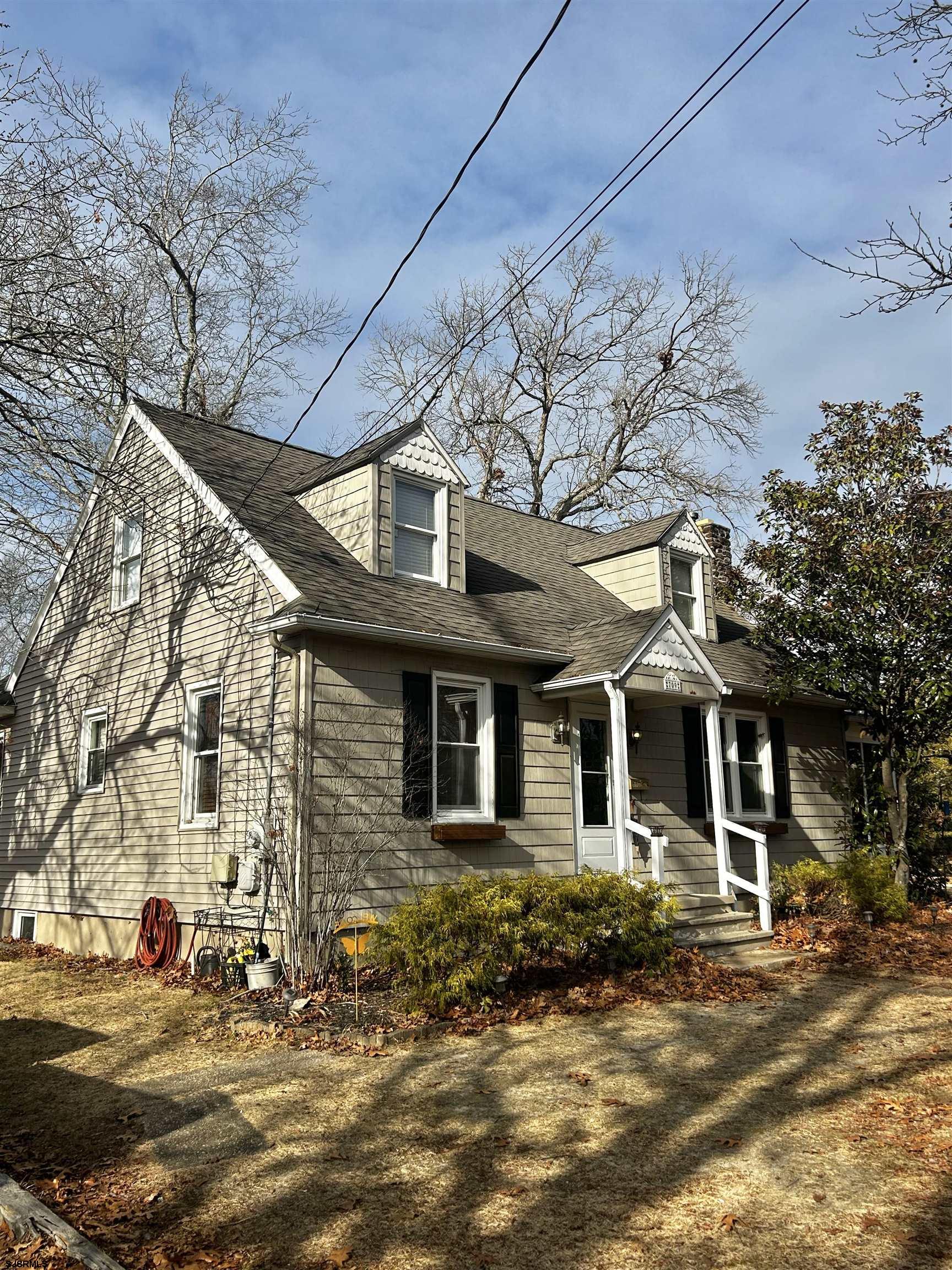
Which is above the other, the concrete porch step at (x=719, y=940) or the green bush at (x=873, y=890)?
the green bush at (x=873, y=890)

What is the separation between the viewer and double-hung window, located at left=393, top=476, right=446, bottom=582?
12219mm

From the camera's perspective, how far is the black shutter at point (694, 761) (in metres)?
13.9

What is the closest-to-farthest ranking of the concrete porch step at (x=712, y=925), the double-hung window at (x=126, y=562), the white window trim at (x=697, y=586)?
the concrete porch step at (x=712, y=925)
the double-hung window at (x=126, y=562)
the white window trim at (x=697, y=586)

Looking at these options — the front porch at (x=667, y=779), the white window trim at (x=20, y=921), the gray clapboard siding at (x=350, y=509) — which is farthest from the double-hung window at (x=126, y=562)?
the front porch at (x=667, y=779)

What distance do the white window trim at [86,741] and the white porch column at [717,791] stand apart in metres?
8.15

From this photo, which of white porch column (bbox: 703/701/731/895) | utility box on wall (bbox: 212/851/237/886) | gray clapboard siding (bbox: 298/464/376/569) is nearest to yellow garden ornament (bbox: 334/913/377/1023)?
utility box on wall (bbox: 212/851/237/886)

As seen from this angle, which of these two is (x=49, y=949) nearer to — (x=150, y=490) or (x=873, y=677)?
(x=150, y=490)

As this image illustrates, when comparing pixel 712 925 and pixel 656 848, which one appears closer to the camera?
pixel 656 848

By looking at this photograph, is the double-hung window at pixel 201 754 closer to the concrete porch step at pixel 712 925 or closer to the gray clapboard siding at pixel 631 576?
the concrete porch step at pixel 712 925

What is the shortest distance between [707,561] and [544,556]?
269 centimetres

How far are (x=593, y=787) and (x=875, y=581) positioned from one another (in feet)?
16.2

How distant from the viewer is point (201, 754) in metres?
11.4

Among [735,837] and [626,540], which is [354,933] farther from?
[626,540]

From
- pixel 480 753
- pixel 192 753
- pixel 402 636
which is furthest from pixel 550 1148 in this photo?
pixel 192 753
